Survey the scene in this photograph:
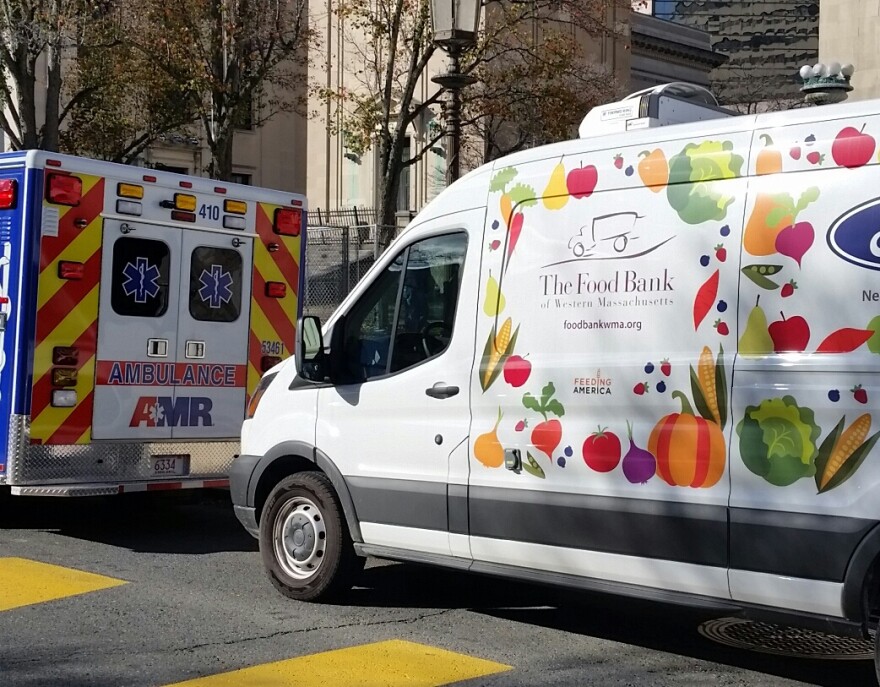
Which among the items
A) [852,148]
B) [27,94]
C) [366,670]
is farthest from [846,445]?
[27,94]

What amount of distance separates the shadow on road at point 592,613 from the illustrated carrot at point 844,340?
5.53ft

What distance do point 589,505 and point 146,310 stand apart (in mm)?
4725

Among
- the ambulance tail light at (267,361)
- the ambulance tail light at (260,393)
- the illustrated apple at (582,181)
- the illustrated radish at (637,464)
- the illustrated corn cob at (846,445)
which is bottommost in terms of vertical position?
the illustrated radish at (637,464)

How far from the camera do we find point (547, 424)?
592 cm

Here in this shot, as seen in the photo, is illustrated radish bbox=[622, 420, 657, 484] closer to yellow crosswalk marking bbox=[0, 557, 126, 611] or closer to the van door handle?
the van door handle

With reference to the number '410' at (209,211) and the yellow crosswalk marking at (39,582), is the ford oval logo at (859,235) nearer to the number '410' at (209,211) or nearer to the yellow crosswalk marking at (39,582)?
the yellow crosswalk marking at (39,582)

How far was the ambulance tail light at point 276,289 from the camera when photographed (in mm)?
10141

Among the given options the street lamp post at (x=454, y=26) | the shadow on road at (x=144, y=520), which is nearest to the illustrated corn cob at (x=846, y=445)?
the shadow on road at (x=144, y=520)

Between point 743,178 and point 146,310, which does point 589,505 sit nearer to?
point 743,178

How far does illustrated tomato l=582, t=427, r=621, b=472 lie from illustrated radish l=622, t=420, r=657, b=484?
0.06 m

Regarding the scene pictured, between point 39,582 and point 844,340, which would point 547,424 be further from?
point 39,582

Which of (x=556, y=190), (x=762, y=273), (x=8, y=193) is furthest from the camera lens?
(x=8, y=193)

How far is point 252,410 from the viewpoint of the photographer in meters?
7.64

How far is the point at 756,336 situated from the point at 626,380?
0.67 metres
